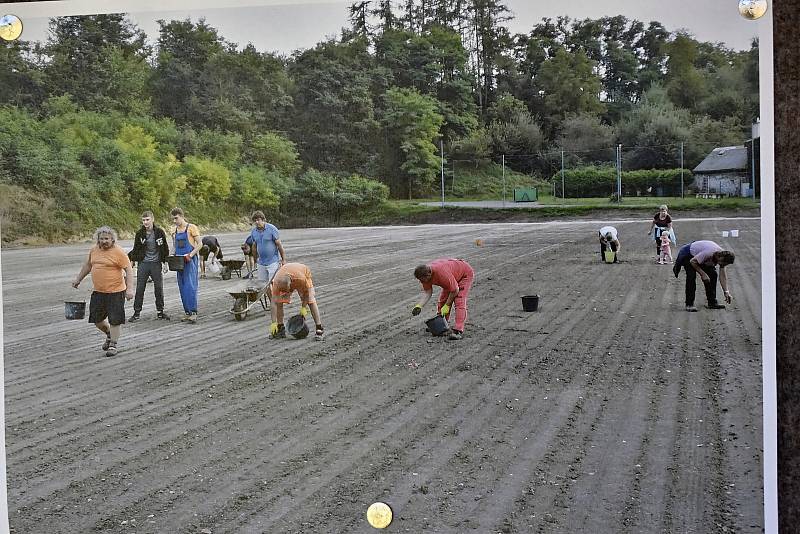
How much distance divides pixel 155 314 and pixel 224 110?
0.89 meters

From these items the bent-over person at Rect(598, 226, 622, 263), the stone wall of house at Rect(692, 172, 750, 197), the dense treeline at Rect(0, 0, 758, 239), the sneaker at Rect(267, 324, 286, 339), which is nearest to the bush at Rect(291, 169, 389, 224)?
the dense treeline at Rect(0, 0, 758, 239)

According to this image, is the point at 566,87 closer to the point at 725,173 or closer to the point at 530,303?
the point at 725,173

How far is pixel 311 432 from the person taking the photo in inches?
115

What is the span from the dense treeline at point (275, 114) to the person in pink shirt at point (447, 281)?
347 mm

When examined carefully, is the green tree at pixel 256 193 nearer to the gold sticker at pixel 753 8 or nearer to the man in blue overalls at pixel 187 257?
the man in blue overalls at pixel 187 257

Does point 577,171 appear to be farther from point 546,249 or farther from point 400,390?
point 400,390

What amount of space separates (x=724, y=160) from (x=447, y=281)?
111cm

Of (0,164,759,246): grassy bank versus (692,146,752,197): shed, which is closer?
(692,146,752,197): shed

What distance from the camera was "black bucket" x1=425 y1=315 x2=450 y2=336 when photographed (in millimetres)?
3078

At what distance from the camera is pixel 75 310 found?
3.25 m

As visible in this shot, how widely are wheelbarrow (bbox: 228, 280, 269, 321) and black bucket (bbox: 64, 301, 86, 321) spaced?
1.99 ft

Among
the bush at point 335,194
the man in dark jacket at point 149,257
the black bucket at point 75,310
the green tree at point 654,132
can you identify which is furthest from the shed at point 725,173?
the black bucket at point 75,310

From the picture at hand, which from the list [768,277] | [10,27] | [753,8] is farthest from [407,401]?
[10,27]

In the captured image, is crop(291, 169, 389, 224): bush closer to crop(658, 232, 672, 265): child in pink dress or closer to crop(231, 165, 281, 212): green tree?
crop(231, 165, 281, 212): green tree
